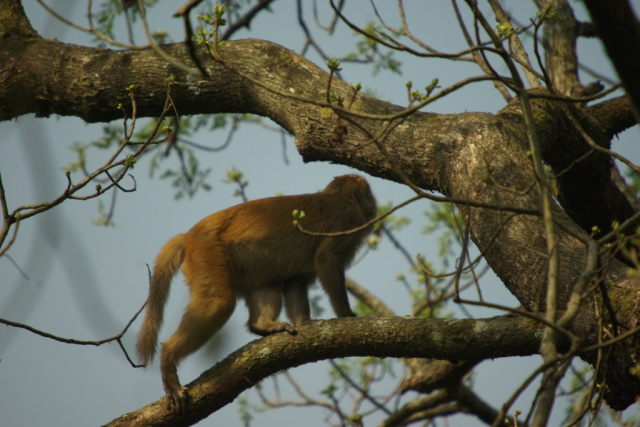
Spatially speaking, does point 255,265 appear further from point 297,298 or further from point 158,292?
point 158,292

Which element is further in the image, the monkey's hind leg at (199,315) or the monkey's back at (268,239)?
the monkey's back at (268,239)

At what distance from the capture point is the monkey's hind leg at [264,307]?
6137 millimetres

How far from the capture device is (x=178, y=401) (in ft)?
15.4

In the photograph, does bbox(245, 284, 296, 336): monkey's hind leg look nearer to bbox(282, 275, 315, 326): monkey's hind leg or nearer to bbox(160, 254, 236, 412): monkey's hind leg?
bbox(282, 275, 315, 326): monkey's hind leg

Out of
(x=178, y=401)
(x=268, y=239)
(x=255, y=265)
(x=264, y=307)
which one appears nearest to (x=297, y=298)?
(x=264, y=307)

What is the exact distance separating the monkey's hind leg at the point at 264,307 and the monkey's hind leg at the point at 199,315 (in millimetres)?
525

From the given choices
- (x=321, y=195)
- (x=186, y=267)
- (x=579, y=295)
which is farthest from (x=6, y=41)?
(x=579, y=295)

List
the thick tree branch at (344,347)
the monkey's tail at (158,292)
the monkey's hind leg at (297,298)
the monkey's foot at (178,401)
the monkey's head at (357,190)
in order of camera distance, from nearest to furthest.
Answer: the thick tree branch at (344,347)
the monkey's foot at (178,401)
the monkey's tail at (158,292)
the monkey's hind leg at (297,298)
the monkey's head at (357,190)

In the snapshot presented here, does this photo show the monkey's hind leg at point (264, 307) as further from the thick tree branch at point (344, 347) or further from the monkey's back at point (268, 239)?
the thick tree branch at point (344, 347)

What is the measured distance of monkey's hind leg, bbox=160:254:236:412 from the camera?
5312mm

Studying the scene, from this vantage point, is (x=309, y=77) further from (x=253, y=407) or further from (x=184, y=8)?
(x=253, y=407)

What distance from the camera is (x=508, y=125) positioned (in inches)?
205

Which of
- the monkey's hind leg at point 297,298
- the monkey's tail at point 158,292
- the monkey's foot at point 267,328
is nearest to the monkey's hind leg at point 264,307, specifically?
the monkey's foot at point 267,328

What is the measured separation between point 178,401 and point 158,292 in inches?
55.0
